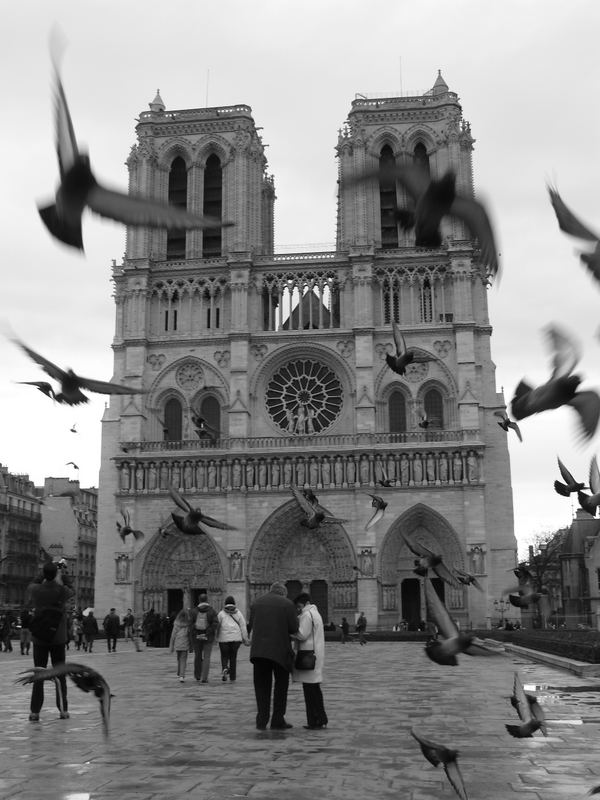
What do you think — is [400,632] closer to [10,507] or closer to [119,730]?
[119,730]

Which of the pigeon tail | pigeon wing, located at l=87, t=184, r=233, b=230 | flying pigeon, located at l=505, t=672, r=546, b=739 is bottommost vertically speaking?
flying pigeon, located at l=505, t=672, r=546, b=739

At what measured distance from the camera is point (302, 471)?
46719 millimetres

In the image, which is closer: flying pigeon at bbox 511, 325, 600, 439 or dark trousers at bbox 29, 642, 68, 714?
flying pigeon at bbox 511, 325, 600, 439

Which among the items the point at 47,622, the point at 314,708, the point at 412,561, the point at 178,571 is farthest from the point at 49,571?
the point at 178,571

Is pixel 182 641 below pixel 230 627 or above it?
below

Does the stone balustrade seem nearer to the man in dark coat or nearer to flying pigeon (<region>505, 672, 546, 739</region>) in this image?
the man in dark coat

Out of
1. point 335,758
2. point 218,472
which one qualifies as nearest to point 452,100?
point 218,472

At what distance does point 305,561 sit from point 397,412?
8.67 m

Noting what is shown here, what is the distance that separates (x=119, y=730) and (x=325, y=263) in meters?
40.1

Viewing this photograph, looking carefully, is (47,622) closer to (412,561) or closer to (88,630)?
(88,630)

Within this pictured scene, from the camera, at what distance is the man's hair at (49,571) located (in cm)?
1147

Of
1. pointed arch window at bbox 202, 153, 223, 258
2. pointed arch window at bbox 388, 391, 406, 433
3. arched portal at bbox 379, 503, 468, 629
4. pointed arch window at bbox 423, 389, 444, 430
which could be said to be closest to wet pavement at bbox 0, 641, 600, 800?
arched portal at bbox 379, 503, 468, 629

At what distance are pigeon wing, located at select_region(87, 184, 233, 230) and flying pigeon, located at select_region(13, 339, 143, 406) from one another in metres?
1.77

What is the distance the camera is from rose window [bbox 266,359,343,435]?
159 ft
